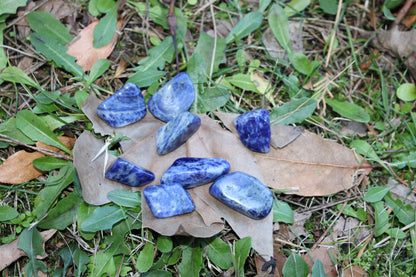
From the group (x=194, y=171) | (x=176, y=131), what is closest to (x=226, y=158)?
(x=194, y=171)

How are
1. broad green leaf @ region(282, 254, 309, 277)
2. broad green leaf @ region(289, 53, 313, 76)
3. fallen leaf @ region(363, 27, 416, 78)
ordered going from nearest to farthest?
broad green leaf @ region(282, 254, 309, 277) → broad green leaf @ region(289, 53, 313, 76) → fallen leaf @ region(363, 27, 416, 78)

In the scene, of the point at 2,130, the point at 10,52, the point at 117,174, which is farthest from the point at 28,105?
the point at 117,174

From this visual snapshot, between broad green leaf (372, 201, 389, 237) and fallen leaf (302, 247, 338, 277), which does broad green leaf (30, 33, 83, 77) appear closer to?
fallen leaf (302, 247, 338, 277)

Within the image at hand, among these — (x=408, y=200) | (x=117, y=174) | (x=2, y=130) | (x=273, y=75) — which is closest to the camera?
(x=117, y=174)

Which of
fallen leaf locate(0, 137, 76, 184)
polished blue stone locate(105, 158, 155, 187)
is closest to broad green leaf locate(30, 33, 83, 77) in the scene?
fallen leaf locate(0, 137, 76, 184)

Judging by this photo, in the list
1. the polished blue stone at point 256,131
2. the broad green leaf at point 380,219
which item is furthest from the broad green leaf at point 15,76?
the broad green leaf at point 380,219

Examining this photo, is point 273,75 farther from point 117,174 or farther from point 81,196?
point 81,196
